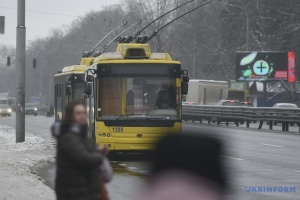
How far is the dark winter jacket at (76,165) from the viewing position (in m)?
6.89

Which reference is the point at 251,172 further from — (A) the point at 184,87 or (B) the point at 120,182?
(A) the point at 184,87

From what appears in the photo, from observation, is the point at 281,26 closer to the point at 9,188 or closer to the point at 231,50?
the point at 231,50

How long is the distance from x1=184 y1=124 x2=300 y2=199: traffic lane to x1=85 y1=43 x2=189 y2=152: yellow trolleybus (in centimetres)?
174

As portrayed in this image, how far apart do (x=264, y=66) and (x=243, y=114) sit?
19.6 m

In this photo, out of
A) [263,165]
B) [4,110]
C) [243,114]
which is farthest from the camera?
[4,110]

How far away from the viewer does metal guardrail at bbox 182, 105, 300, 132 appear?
4072 cm

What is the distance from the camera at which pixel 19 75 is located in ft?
89.5

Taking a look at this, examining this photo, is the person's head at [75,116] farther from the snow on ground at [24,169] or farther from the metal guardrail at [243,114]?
the metal guardrail at [243,114]

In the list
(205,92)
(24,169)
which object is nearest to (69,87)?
(24,169)

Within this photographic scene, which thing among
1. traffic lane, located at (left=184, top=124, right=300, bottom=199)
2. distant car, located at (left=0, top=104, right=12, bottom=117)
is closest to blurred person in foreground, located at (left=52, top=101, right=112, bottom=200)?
traffic lane, located at (left=184, top=124, right=300, bottom=199)

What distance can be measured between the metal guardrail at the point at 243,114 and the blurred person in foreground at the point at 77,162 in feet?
108

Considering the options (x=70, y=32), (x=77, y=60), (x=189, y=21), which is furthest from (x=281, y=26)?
(x=70, y=32)

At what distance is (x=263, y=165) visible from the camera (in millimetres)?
20281

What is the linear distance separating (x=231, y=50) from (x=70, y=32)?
90165 millimetres
